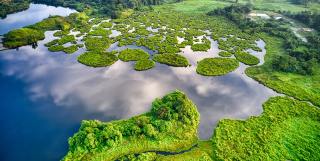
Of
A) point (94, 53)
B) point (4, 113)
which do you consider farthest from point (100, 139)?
point (94, 53)

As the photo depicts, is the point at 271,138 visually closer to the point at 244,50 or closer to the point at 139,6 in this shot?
the point at 244,50

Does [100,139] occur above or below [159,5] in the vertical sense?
below

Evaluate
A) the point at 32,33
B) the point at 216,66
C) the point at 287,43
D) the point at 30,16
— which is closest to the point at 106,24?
the point at 32,33

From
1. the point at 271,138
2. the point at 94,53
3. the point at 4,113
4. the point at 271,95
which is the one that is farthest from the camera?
the point at 94,53

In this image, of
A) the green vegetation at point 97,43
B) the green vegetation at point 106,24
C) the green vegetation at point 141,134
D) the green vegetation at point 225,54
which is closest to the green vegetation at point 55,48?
the green vegetation at point 97,43

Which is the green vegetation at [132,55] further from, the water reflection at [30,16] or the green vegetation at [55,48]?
the water reflection at [30,16]

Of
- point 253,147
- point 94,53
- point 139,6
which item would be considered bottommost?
point 253,147
